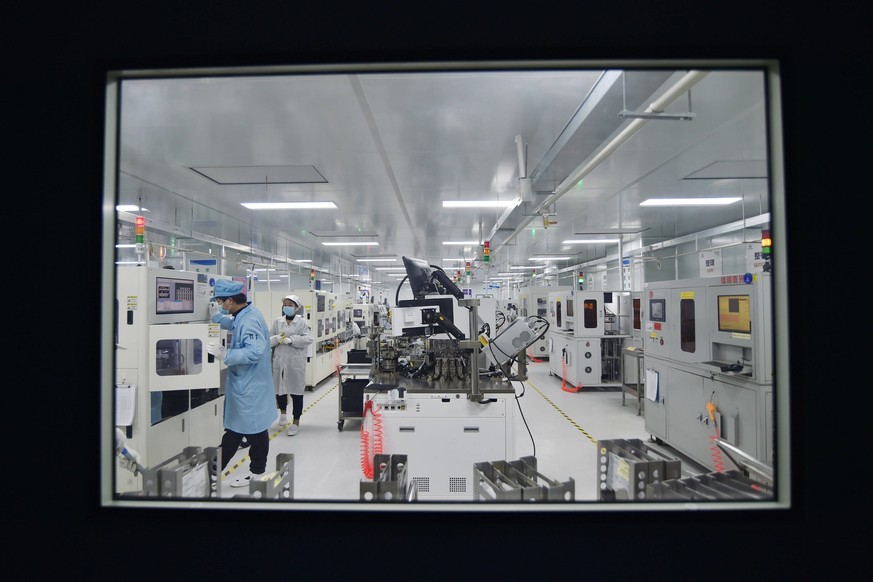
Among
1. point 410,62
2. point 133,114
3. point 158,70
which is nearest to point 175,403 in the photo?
point 133,114

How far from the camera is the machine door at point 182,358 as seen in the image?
9.93 ft

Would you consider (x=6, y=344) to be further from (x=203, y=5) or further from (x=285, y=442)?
(x=285, y=442)

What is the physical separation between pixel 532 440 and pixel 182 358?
124 inches

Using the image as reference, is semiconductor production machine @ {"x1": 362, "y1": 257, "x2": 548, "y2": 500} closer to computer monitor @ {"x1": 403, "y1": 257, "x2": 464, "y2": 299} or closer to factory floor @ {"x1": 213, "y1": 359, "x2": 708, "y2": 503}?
computer monitor @ {"x1": 403, "y1": 257, "x2": 464, "y2": 299}

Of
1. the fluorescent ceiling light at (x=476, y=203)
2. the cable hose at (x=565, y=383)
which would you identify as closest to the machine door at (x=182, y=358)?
the fluorescent ceiling light at (x=476, y=203)

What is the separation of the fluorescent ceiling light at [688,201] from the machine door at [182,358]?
19.8 ft

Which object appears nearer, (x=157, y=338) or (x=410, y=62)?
(x=410, y=62)

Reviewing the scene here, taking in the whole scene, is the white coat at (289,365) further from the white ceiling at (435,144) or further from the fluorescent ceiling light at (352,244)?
the fluorescent ceiling light at (352,244)

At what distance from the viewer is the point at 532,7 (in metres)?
1.01

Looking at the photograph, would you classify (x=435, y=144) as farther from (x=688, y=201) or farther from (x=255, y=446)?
(x=688, y=201)

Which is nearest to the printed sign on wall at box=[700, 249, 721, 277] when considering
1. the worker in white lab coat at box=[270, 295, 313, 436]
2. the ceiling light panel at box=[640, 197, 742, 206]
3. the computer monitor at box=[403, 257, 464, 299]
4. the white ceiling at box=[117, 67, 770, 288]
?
the white ceiling at box=[117, 67, 770, 288]

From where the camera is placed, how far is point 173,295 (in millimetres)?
3297

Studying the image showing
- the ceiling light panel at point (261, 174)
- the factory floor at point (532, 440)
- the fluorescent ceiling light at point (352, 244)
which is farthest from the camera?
the fluorescent ceiling light at point (352, 244)

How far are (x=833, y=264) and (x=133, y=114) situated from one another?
4345 millimetres
